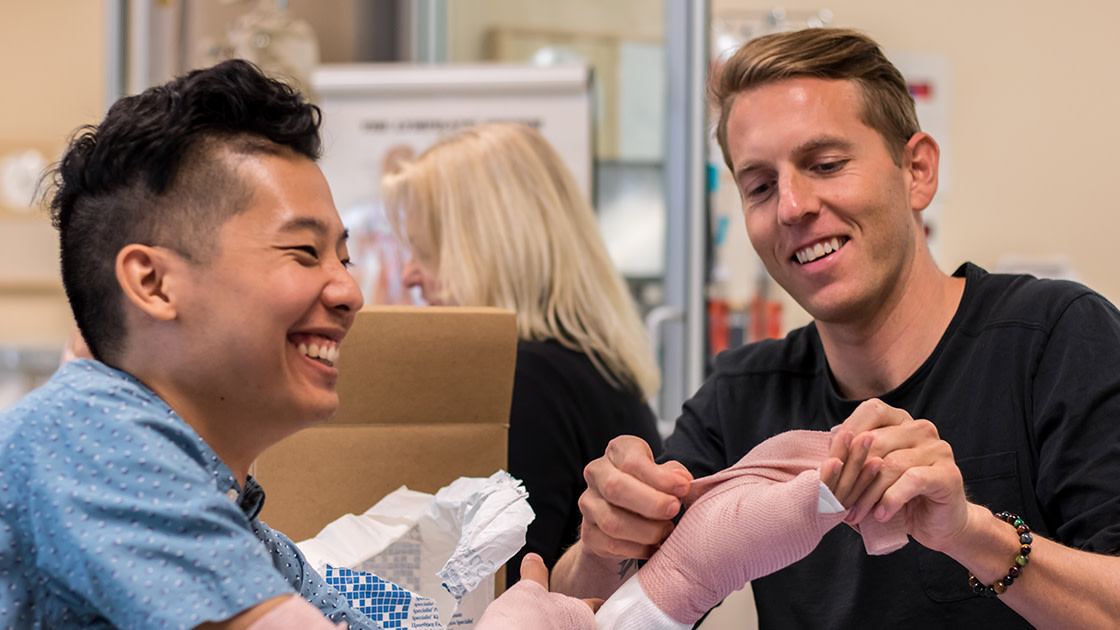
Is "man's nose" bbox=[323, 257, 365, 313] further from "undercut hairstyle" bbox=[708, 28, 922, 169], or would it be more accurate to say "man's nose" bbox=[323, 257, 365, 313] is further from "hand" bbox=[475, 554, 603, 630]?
"undercut hairstyle" bbox=[708, 28, 922, 169]

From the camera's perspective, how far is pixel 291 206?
73cm

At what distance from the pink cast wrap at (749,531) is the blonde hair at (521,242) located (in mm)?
782

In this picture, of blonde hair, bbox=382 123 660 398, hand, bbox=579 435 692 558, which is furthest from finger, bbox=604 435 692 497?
blonde hair, bbox=382 123 660 398

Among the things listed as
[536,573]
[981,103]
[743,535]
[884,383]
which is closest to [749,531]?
[743,535]

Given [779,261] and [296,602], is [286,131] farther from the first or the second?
[779,261]

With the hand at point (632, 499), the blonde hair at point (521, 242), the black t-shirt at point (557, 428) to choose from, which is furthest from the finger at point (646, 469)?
the blonde hair at point (521, 242)

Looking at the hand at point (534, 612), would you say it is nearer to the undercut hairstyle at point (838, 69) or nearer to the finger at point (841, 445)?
the finger at point (841, 445)

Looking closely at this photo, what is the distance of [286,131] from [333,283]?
0.45 ft

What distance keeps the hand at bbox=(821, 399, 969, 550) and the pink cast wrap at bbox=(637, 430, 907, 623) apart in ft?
0.06

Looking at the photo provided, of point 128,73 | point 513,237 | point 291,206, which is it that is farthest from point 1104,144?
point 291,206

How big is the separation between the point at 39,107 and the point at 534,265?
3240 millimetres

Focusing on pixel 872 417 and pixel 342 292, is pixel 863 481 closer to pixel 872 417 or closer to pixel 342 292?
pixel 872 417

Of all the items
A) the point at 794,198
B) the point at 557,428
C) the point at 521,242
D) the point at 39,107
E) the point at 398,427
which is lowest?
the point at 557,428

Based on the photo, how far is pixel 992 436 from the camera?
1025 mm
